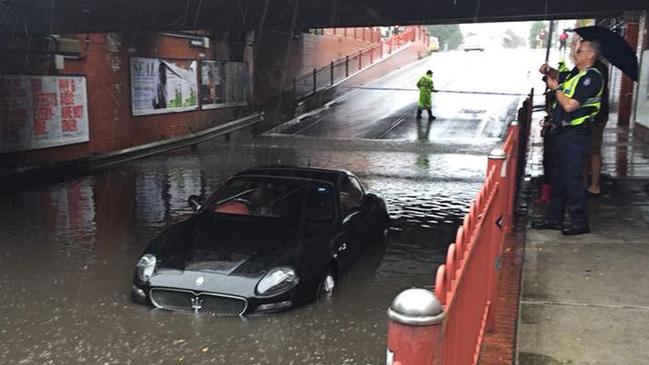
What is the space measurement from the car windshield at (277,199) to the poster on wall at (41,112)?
8258 millimetres

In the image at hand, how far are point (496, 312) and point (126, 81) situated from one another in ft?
47.5

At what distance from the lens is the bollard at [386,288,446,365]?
179cm

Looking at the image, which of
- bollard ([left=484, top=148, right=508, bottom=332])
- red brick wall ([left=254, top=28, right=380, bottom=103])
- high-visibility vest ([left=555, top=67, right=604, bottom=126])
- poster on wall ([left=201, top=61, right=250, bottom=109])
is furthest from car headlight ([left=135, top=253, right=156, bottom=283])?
red brick wall ([left=254, top=28, right=380, bottom=103])

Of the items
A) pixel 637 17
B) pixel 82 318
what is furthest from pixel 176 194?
pixel 637 17

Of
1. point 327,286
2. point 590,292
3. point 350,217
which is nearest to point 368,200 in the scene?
point 350,217

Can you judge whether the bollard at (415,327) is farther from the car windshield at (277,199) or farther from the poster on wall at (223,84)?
the poster on wall at (223,84)

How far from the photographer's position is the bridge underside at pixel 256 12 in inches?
436

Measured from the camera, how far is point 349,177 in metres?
7.50

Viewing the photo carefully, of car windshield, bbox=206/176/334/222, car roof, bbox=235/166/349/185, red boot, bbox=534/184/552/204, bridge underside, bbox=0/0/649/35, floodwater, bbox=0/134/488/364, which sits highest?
bridge underside, bbox=0/0/649/35

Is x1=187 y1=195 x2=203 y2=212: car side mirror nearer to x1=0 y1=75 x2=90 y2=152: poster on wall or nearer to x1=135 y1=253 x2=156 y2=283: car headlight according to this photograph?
x1=135 y1=253 x2=156 y2=283: car headlight

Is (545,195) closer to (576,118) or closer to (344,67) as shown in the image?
(576,118)

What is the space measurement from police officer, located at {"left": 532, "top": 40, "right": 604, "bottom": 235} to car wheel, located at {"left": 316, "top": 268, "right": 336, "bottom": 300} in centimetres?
242

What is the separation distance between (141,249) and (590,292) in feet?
16.4

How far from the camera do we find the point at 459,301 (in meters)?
2.48
